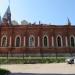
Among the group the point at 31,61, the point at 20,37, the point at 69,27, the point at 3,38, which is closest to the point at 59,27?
the point at 69,27

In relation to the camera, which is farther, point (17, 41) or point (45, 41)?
point (17, 41)

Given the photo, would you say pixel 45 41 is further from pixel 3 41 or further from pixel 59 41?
pixel 3 41

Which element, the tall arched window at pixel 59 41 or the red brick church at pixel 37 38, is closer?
the red brick church at pixel 37 38

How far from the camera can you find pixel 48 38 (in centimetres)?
4922

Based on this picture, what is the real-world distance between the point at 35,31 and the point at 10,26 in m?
5.58

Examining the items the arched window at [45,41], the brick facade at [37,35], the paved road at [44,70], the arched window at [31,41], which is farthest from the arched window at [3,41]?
the paved road at [44,70]

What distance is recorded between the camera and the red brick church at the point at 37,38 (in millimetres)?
48594

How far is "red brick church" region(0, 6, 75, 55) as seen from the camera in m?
48.6

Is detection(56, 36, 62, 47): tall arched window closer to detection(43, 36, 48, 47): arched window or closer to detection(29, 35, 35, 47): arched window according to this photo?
detection(43, 36, 48, 47): arched window

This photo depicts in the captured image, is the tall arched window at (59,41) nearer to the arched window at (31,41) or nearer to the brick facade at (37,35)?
the brick facade at (37,35)

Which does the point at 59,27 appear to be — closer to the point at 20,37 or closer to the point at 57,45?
the point at 57,45

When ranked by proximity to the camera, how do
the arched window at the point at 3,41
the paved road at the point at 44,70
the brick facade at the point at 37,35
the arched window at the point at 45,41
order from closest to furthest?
the paved road at the point at 44,70 → the brick facade at the point at 37,35 → the arched window at the point at 45,41 → the arched window at the point at 3,41

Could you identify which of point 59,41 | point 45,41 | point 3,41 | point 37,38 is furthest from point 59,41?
point 3,41

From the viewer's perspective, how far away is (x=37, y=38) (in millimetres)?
49281
